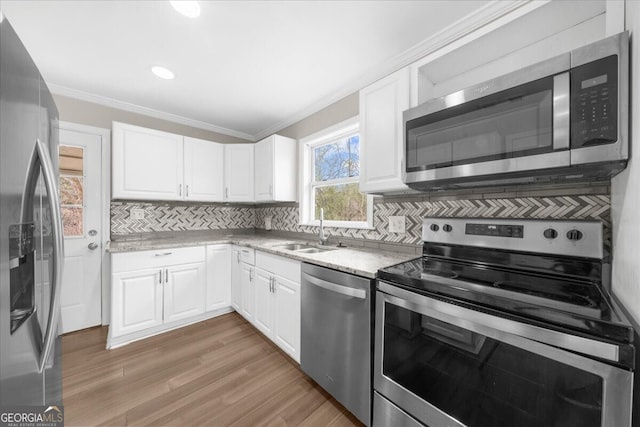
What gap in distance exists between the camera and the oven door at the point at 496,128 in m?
0.91

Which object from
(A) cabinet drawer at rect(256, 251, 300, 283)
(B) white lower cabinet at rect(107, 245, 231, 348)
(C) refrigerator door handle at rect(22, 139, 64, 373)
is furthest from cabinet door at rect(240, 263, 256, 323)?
(C) refrigerator door handle at rect(22, 139, 64, 373)

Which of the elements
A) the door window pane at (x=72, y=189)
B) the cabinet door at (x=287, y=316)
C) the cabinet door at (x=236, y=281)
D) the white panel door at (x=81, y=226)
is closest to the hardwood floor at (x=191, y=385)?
the cabinet door at (x=287, y=316)

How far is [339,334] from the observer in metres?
1.40

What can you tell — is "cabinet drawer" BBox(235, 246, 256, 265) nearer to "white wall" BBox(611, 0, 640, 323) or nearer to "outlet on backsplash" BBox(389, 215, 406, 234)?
"outlet on backsplash" BBox(389, 215, 406, 234)

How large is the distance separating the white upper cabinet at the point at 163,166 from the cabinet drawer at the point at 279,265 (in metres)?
1.30

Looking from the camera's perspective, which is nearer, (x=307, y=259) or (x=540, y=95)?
(x=540, y=95)

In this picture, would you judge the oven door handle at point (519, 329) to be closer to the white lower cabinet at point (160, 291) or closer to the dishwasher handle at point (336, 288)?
the dishwasher handle at point (336, 288)

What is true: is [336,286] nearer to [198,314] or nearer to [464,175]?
[464,175]

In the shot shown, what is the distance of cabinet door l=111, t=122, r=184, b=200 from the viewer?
2375 millimetres

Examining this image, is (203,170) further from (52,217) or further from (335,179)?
(52,217)

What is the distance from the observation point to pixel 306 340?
1.64 meters

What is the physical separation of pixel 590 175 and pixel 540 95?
408mm

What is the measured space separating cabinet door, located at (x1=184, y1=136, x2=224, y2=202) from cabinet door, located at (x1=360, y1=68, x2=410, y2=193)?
6.71 feet

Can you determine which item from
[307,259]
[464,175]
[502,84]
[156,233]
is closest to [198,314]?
[156,233]
